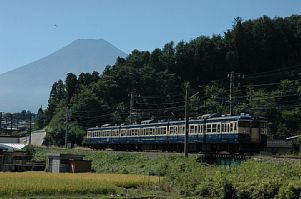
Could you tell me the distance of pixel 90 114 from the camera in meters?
88.3

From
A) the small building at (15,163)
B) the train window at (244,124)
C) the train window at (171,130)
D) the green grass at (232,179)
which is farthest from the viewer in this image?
A: the small building at (15,163)

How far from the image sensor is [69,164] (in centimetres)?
4634

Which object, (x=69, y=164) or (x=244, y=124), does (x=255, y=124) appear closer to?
(x=244, y=124)

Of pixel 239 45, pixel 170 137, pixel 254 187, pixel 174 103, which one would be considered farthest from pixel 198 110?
pixel 254 187

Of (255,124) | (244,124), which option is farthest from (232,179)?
(255,124)

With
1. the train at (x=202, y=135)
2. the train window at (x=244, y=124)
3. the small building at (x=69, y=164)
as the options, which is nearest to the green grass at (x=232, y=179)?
the train at (x=202, y=135)

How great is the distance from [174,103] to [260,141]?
47350 mm

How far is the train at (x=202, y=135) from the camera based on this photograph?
1394 inches

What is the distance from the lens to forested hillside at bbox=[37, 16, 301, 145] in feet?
267

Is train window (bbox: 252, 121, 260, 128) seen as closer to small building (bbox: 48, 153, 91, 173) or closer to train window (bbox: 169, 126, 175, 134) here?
train window (bbox: 169, 126, 175, 134)

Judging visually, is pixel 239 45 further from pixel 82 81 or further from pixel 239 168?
pixel 239 168

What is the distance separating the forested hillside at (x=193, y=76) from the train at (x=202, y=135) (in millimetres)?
22877

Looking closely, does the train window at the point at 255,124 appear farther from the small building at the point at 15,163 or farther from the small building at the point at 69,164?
the small building at the point at 15,163

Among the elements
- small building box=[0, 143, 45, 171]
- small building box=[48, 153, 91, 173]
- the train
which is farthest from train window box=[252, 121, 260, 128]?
small building box=[0, 143, 45, 171]
